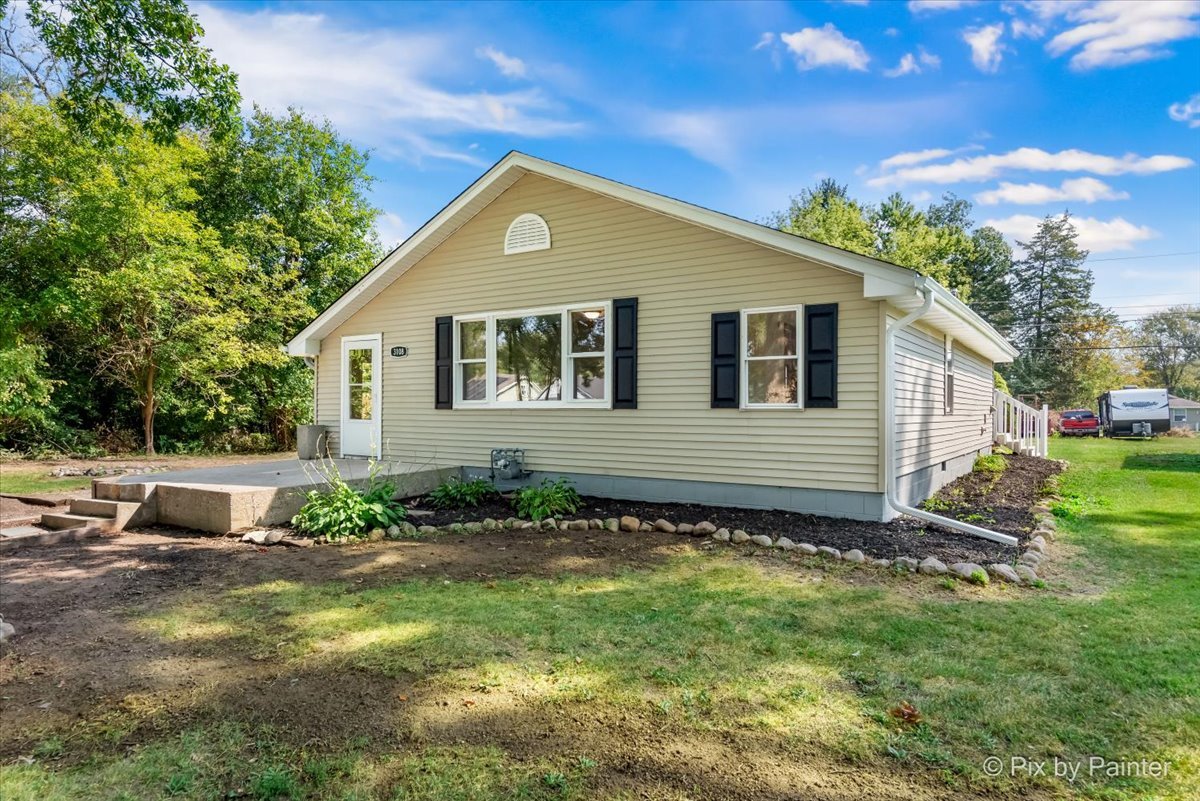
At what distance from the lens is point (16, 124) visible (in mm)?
13438

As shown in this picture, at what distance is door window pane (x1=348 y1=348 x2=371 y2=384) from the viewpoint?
10.8 meters

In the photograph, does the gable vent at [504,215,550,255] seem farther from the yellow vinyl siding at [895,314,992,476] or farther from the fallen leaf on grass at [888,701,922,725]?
the fallen leaf on grass at [888,701,922,725]

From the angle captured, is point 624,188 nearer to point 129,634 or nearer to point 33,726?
point 129,634

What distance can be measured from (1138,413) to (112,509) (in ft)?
104

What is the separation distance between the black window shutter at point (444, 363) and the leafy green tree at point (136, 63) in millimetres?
3710

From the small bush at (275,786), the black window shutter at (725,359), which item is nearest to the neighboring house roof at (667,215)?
the black window shutter at (725,359)

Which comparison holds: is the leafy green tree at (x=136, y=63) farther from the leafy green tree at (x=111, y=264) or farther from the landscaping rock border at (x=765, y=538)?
the leafy green tree at (x=111, y=264)

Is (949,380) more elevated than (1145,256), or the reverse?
(1145,256)

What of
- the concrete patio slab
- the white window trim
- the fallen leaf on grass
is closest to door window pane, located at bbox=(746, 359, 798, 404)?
the white window trim

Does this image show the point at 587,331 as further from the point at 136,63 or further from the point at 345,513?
the point at 136,63

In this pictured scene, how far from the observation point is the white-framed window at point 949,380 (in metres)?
9.65

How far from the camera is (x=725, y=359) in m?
7.32

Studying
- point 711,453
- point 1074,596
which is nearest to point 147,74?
point 711,453

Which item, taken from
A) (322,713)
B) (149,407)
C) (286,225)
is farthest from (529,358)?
(286,225)
